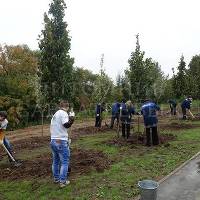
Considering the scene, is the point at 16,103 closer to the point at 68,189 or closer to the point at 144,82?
the point at 144,82

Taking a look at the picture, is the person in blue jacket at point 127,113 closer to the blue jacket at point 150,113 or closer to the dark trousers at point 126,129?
the dark trousers at point 126,129

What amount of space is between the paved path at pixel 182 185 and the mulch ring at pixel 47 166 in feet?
6.99

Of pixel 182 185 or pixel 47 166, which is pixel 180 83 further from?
pixel 182 185

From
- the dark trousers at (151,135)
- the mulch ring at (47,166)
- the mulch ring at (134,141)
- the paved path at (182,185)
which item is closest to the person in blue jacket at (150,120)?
the dark trousers at (151,135)

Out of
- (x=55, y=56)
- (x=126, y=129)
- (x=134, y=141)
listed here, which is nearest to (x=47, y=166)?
(x=134, y=141)

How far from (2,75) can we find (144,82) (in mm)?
32020

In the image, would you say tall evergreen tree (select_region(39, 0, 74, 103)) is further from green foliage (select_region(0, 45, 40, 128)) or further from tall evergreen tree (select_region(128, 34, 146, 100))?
green foliage (select_region(0, 45, 40, 128))

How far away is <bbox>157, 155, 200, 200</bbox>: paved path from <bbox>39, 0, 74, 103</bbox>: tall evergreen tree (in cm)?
867

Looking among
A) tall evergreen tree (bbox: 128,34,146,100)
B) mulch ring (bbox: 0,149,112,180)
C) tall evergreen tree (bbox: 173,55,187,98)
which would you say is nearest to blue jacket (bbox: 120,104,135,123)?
tall evergreen tree (bbox: 128,34,146,100)

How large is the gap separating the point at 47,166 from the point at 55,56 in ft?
26.3

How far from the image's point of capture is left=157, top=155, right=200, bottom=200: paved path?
31.7ft

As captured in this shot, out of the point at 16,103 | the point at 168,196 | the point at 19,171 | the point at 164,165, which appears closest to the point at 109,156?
the point at 164,165

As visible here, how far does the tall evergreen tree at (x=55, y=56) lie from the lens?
758 inches

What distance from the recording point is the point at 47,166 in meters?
12.5
